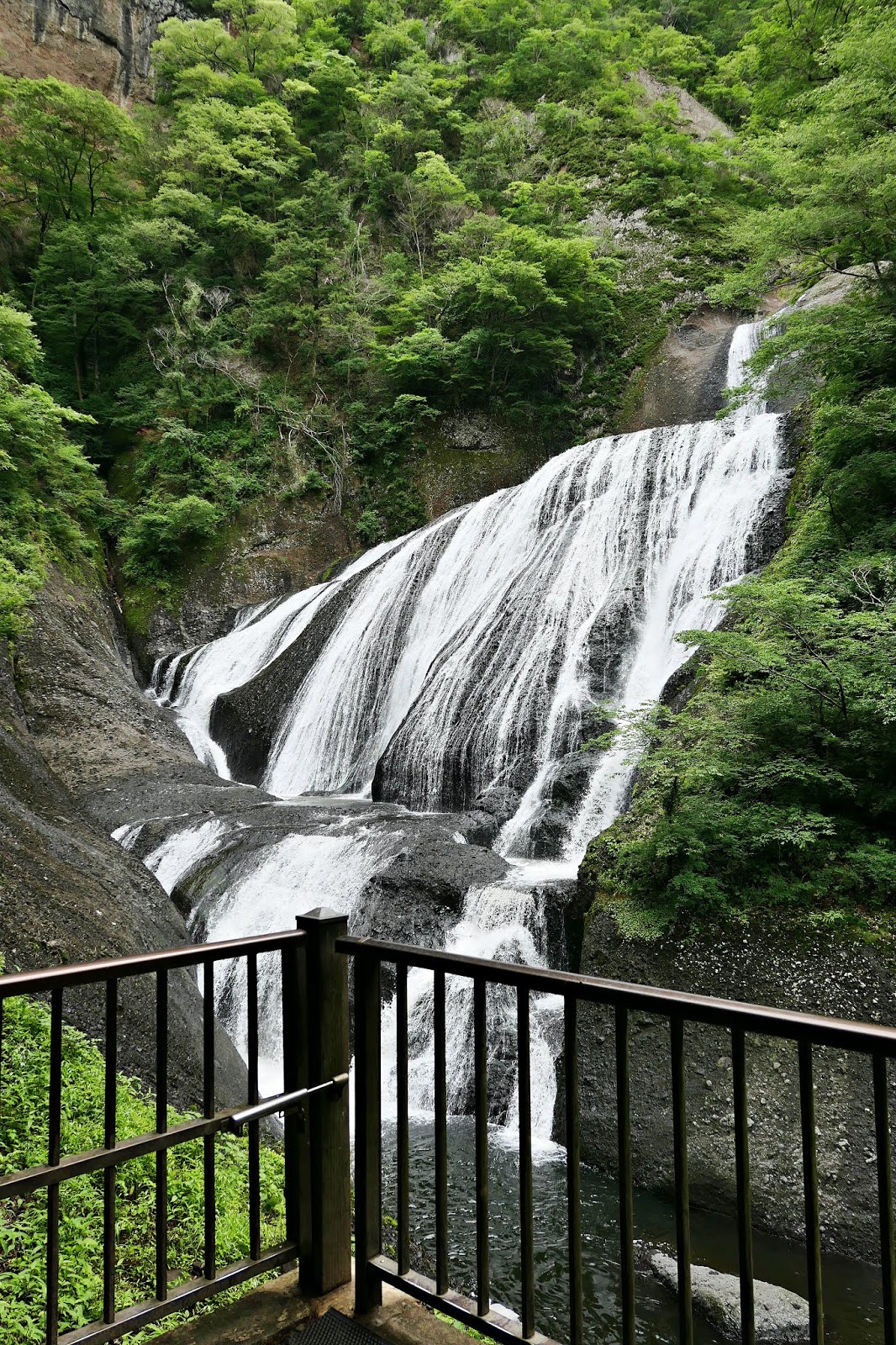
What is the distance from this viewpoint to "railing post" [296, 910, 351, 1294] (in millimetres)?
2330

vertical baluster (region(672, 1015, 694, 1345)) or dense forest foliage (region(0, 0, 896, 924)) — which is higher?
dense forest foliage (region(0, 0, 896, 924))

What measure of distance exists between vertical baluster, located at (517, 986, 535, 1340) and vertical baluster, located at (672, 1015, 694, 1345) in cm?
35

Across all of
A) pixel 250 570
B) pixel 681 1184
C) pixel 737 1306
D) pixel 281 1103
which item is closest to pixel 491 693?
pixel 737 1306

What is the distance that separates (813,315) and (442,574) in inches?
358

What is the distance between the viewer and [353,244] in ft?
86.5

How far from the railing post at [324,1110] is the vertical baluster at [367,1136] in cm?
6

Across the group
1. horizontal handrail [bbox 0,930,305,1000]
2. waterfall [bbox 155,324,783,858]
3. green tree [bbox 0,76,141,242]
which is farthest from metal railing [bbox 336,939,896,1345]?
green tree [bbox 0,76,141,242]

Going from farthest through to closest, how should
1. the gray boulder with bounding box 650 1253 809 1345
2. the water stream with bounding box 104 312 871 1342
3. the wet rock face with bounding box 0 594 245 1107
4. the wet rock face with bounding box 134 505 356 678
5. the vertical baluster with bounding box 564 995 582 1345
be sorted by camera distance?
the wet rock face with bounding box 134 505 356 678 → the water stream with bounding box 104 312 871 1342 → the wet rock face with bounding box 0 594 245 1107 → the gray boulder with bounding box 650 1253 809 1345 → the vertical baluster with bounding box 564 995 582 1345

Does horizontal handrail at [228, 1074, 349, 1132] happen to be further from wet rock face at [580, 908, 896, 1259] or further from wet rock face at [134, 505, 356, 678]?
wet rock face at [134, 505, 356, 678]

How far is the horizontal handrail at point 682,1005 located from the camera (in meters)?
1.38

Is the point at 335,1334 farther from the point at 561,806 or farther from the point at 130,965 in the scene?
the point at 561,806

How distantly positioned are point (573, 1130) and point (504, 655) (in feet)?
35.1

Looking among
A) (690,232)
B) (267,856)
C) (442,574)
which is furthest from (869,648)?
(690,232)

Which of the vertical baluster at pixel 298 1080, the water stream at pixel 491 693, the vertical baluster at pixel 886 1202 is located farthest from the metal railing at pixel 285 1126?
the water stream at pixel 491 693
